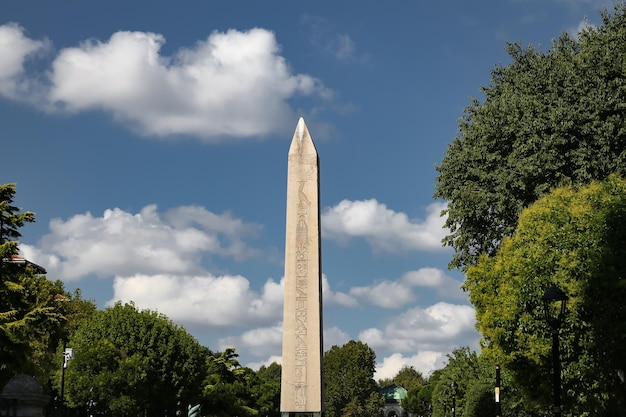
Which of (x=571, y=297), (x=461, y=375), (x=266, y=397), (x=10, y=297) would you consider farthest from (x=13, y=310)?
(x=266, y=397)

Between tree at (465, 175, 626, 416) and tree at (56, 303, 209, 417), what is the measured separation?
37.3 m

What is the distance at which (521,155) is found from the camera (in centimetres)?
3781

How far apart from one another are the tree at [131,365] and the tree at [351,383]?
96028mm

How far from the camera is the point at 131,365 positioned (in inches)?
2559

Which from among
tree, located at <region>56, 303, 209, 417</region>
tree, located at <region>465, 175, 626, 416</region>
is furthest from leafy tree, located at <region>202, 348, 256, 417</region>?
tree, located at <region>465, 175, 626, 416</region>

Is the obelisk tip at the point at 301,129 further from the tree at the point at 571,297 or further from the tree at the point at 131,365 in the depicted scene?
the tree at the point at 131,365

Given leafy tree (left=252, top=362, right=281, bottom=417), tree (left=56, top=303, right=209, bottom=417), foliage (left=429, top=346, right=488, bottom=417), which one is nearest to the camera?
tree (left=56, top=303, right=209, bottom=417)

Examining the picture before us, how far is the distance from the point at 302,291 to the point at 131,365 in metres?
44.7

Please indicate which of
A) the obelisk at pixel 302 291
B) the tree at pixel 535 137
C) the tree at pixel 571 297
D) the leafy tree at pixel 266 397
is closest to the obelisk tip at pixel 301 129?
the obelisk at pixel 302 291

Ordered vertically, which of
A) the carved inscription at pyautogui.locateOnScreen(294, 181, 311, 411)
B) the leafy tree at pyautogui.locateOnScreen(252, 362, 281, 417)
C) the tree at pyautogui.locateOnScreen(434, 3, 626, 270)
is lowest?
the carved inscription at pyautogui.locateOnScreen(294, 181, 311, 411)

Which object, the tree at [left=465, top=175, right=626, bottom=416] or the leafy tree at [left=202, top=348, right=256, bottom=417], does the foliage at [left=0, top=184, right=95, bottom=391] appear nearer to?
the tree at [left=465, top=175, right=626, bottom=416]

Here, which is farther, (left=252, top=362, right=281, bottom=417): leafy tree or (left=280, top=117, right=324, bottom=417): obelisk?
(left=252, top=362, right=281, bottom=417): leafy tree

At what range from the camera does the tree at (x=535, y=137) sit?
118ft

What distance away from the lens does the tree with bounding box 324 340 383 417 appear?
16938 cm
